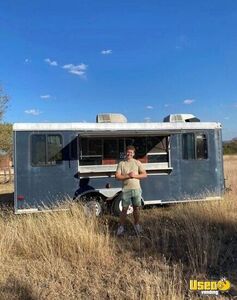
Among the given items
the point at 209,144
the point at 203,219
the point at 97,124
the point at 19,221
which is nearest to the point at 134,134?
the point at 97,124

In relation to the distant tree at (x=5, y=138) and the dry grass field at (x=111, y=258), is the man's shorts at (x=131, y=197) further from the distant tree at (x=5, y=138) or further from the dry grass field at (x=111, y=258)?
the distant tree at (x=5, y=138)

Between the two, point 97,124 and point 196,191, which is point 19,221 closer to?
point 97,124

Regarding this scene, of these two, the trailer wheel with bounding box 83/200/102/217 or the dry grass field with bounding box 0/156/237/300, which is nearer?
the dry grass field with bounding box 0/156/237/300

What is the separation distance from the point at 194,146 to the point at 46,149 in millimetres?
4030

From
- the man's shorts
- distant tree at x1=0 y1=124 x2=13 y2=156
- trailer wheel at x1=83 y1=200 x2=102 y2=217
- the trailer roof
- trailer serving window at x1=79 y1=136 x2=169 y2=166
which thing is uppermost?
distant tree at x1=0 y1=124 x2=13 y2=156

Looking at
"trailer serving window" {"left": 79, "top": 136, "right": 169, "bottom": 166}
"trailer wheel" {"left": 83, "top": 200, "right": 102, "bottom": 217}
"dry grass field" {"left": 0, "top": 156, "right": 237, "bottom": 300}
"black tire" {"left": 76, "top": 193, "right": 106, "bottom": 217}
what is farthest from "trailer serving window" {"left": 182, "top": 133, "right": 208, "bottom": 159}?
"dry grass field" {"left": 0, "top": 156, "right": 237, "bottom": 300}

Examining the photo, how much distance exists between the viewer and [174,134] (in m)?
11.0

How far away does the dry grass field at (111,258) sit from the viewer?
4.94 m

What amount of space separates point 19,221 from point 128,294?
12.9 ft

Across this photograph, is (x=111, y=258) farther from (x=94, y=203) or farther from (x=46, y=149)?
(x=46, y=149)

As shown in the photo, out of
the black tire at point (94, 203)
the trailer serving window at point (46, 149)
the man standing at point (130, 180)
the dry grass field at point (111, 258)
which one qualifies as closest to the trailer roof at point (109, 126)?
the trailer serving window at point (46, 149)

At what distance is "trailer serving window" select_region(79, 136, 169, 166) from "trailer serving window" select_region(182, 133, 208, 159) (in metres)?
0.55

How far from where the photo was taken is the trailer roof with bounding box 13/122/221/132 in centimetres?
980

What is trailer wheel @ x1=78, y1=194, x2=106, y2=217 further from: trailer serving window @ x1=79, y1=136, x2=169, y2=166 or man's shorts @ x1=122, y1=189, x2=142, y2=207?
man's shorts @ x1=122, y1=189, x2=142, y2=207
